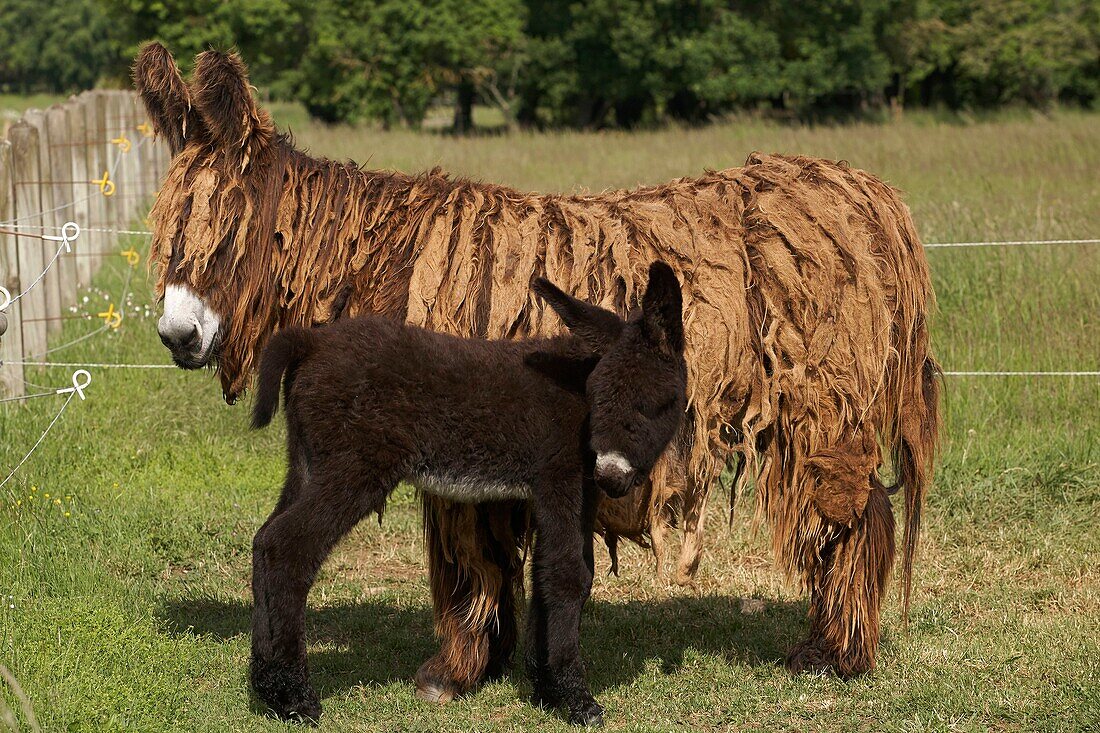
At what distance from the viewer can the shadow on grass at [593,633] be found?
15.9 ft

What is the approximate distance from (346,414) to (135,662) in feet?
5.09

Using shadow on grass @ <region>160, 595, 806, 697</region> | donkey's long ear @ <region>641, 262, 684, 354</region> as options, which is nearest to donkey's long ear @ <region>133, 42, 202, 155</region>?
donkey's long ear @ <region>641, 262, 684, 354</region>

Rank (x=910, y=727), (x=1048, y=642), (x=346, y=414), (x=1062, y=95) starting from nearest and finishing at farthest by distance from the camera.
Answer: (x=346, y=414)
(x=910, y=727)
(x=1048, y=642)
(x=1062, y=95)

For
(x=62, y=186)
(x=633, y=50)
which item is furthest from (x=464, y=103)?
(x=62, y=186)

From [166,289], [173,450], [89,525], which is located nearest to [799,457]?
[166,289]

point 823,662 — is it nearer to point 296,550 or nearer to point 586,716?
point 586,716

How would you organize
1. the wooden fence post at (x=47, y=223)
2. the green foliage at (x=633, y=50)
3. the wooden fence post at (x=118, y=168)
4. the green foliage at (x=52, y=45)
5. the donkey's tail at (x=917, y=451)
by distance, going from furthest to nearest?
the green foliage at (x=52, y=45)
the green foliage at (x=633, y=50)
the wooden fence post at (x=118, y=168)
the wooden fence post at (x=47, y=223)
the donkey's tail at (x=917, y=451)

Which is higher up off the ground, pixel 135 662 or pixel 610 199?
pixel 610 199

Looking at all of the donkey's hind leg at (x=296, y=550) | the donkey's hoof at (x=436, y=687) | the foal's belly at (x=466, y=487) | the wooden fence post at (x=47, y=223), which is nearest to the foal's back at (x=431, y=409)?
the foal's belly at (x=466, y=487)

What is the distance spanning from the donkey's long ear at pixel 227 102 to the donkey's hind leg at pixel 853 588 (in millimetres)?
2755

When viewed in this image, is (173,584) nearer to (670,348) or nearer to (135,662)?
(135,662)

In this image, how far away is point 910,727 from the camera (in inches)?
165

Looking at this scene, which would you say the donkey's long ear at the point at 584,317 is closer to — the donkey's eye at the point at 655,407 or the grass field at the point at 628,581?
the donkey's eye at the point at 655,407

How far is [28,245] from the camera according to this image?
788 centimetres
